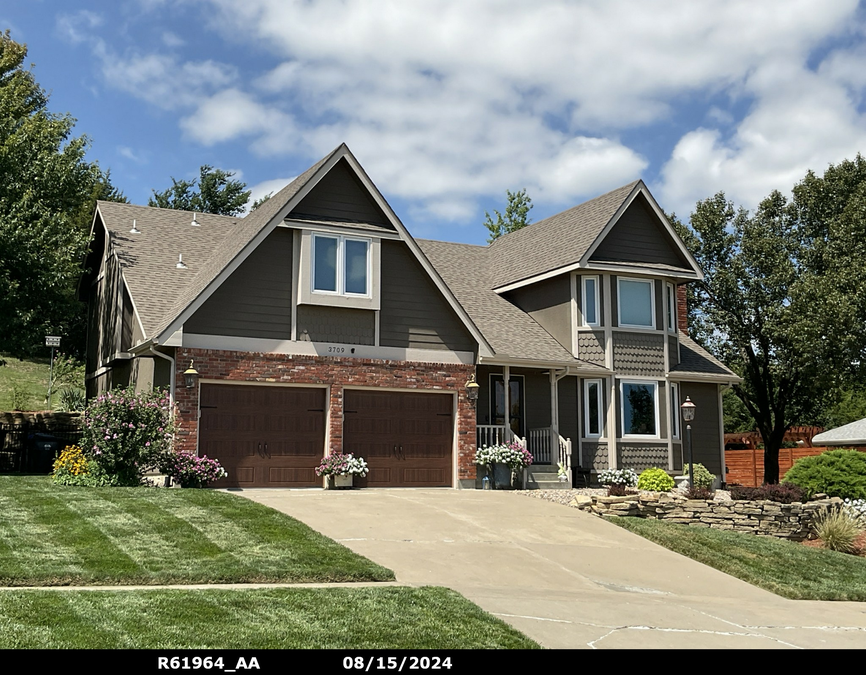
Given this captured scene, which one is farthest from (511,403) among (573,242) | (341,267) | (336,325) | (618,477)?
(341,267)

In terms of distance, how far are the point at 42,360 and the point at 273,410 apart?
31.7m

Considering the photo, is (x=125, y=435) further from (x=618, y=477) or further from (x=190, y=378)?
(x=618, y=477)

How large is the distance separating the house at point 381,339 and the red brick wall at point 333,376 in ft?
0.11

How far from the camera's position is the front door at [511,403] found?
23.8 m

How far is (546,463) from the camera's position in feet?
76.4

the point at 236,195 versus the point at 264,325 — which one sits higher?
the point at 236,195

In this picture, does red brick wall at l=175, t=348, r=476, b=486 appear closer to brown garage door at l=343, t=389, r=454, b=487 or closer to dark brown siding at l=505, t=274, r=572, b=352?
brown garage door at l=343, t=389, r=454, b=487

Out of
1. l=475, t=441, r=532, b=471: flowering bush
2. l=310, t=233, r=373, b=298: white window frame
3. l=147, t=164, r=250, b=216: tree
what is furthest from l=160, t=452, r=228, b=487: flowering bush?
l=147, t=164, r=250, b=216: tree

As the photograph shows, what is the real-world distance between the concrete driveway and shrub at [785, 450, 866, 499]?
6797 millimetres

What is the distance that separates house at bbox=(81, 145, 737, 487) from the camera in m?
19.4

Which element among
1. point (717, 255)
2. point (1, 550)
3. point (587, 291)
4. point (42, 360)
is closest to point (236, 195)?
point (42, 360)

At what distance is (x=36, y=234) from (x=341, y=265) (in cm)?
851

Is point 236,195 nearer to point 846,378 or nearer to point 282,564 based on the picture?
point 846,378

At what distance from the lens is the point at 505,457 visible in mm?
21406
